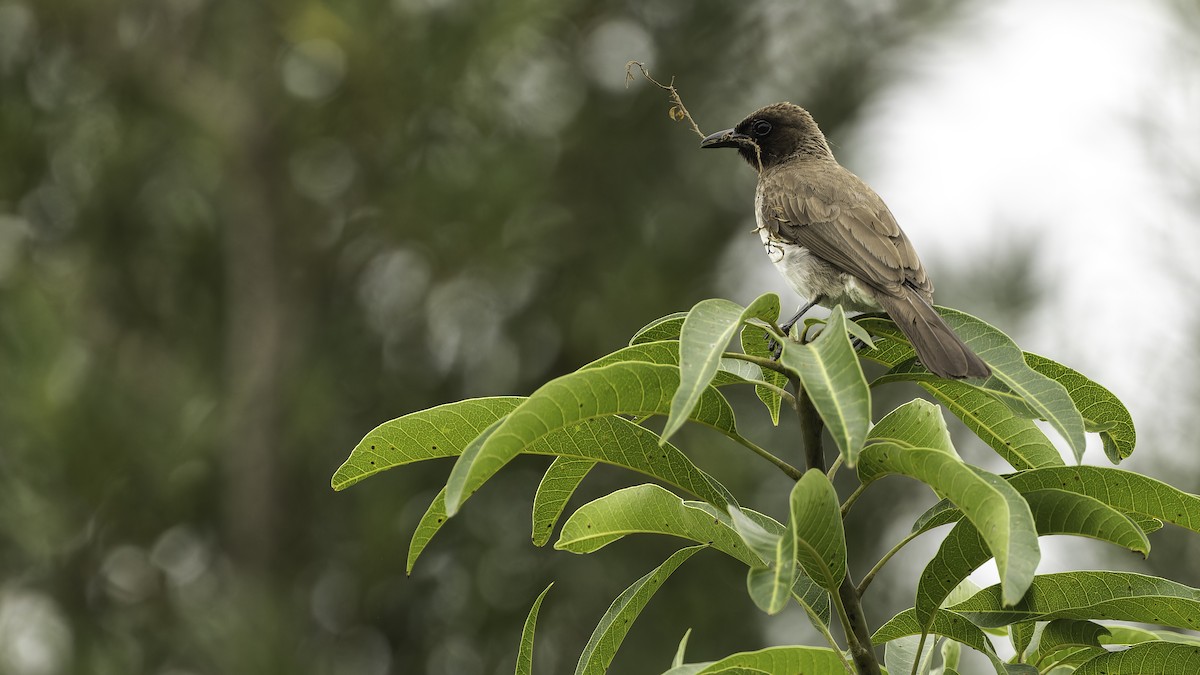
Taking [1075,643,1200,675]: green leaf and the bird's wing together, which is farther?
the bird's wing

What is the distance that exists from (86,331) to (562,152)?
3.39 meters

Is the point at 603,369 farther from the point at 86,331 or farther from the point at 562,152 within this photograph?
the point at 86,331

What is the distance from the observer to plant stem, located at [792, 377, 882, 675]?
4.88 ft

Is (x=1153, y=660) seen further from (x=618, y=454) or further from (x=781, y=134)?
(x=781, y=134)

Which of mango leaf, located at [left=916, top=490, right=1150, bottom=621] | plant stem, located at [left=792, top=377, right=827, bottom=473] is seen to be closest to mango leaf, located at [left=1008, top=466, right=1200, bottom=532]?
mango leaf, located at [left=916, top=490, right=1150, bottom=621]

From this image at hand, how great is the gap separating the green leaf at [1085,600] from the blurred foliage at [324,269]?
5673 mm

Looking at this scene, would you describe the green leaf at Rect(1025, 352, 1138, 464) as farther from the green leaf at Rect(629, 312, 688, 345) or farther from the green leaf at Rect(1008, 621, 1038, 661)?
the green leaf at Rect(629, 312, 688, 345)

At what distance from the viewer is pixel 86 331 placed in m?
8.48

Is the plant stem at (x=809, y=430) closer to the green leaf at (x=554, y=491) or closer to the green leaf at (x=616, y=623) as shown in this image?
the green leaf at (x=616, y=623)

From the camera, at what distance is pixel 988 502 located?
53.6 inches

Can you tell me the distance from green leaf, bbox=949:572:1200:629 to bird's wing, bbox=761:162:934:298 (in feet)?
3.36

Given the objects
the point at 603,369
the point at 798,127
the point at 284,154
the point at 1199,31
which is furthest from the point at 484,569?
the point at 603,369

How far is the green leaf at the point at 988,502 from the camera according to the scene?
130 centimetres

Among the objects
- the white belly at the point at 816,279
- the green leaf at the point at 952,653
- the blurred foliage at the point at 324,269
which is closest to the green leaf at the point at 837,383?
the green leaf at the point at 952,653
